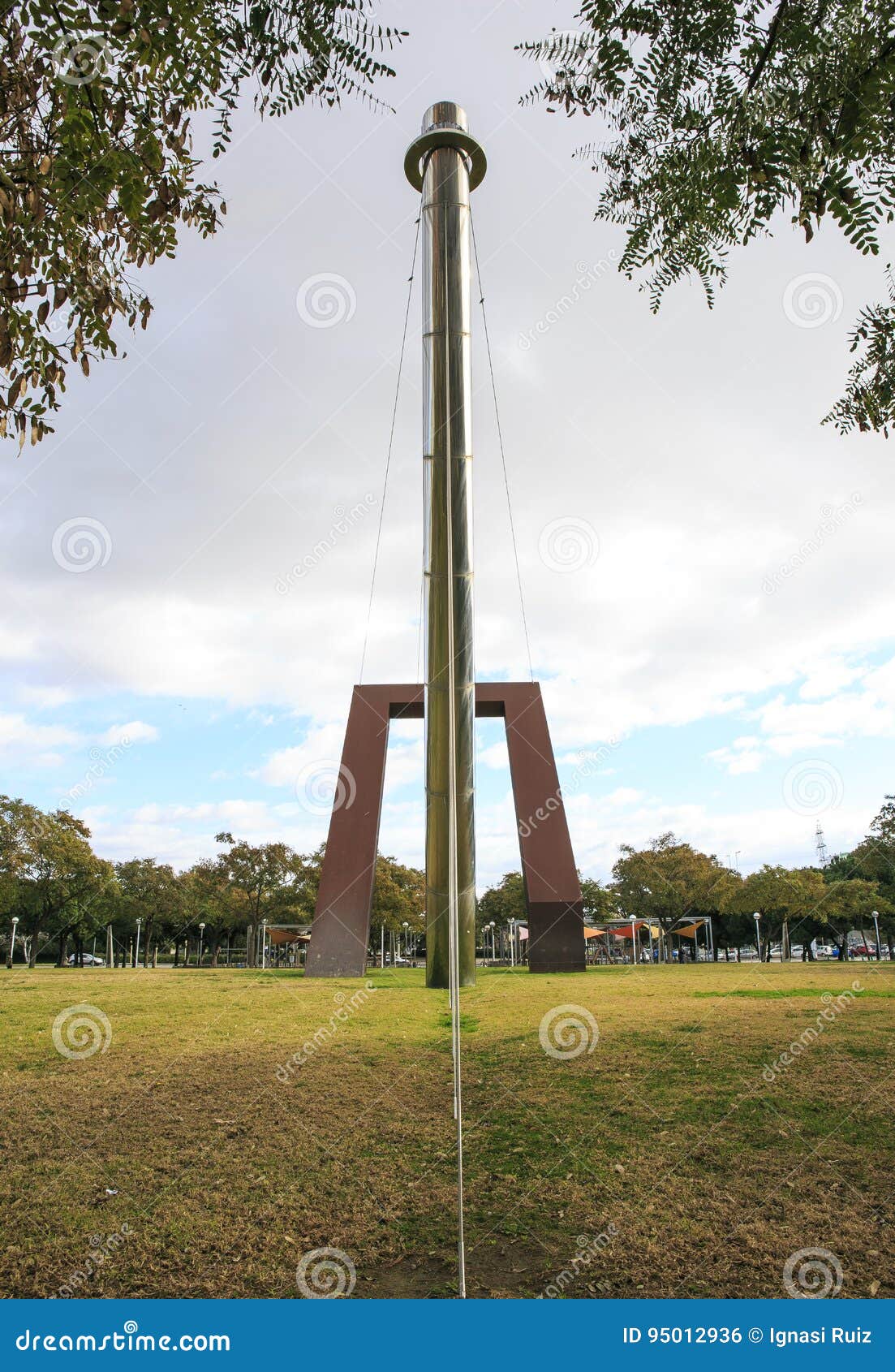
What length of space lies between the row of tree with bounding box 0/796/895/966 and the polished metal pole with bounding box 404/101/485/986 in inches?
674

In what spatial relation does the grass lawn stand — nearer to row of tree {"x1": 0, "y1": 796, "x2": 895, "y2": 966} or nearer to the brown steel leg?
the brown steel leg

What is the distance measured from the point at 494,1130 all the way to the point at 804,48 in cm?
499

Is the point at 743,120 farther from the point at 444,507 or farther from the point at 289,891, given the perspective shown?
the point at 289,891

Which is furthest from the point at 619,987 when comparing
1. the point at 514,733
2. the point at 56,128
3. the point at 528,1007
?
the point at 56,128

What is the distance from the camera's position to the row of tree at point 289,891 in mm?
28219

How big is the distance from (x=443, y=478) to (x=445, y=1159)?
7.46m

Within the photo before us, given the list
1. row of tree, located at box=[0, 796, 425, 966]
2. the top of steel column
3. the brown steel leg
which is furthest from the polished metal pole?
row of tree, located at box=[0, 796, 425, 966]

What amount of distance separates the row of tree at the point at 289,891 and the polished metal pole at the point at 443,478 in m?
17.1

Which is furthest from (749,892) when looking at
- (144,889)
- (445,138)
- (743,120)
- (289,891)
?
(743,120)

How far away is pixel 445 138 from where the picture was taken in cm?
1009

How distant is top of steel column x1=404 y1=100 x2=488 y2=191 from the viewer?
Answer: 32.9 ft

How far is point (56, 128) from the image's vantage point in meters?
2.25

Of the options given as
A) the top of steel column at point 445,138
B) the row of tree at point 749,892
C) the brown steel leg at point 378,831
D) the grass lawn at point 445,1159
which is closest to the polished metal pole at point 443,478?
the top of steel column at point 445,138

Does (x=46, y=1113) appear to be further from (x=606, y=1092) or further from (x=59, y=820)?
(x=59, y=820)
